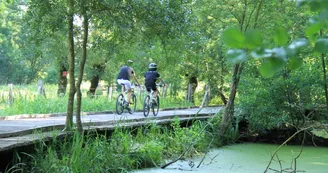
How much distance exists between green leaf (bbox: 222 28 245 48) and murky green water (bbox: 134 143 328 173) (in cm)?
681

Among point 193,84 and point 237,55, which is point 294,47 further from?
point 193,84

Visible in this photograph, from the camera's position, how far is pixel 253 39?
0.76 m

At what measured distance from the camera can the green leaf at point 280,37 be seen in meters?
0.79

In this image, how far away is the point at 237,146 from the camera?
11758mm

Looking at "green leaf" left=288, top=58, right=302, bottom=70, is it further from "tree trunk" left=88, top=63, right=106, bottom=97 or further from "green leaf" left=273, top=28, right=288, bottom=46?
"tree trunk" left=88, top=63, right=106, bottom=97

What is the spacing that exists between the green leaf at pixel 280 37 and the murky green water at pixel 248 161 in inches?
266

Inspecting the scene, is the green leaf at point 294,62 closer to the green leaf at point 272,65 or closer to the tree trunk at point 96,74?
the green leaf at point 272,65

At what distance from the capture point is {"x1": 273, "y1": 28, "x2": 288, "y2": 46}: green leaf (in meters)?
0.79

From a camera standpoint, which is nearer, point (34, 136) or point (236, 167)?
point (34, 136)

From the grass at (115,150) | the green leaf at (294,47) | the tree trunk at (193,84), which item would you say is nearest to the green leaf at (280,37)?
the green leaf at (294,47)

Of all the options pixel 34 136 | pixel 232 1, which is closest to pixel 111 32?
pixel 34 136

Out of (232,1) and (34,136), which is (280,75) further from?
(34,136)

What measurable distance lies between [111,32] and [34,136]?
1.95 m

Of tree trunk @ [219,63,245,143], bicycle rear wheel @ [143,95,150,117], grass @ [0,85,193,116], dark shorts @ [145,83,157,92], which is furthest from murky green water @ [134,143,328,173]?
grass @ [0,85,193,116]
